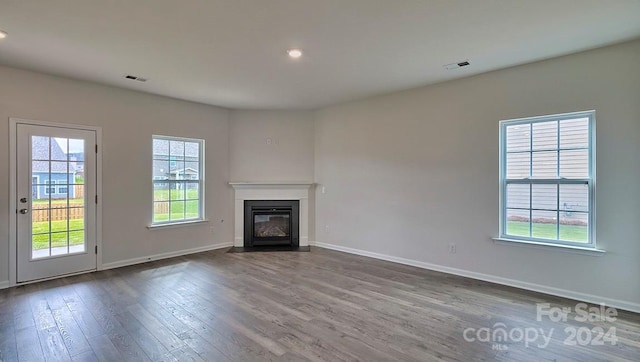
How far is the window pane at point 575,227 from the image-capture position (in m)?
3.37

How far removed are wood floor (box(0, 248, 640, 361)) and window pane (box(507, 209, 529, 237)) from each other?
69cm

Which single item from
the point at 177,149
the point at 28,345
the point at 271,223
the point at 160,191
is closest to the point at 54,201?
the point at 160,191

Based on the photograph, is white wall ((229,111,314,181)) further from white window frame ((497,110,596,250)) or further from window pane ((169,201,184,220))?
white window frame ((497,110,596,250))

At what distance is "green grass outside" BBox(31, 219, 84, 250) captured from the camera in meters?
3.99

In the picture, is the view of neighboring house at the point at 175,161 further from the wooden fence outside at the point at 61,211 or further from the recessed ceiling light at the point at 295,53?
the recessed ceiling light at the point at 295,53

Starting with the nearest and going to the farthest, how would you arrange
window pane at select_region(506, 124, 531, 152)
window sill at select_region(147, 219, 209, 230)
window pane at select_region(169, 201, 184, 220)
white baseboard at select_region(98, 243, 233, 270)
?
window pane at select_region(506, 124, 531, 152), white baseboard at select_region(98, 243, 233, 270), window sill at select_region(147, 219, 209, 230), window pane at select_region(169, 201, 184, 220)

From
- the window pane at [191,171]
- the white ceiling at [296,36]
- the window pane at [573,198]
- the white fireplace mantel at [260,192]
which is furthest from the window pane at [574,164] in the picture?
the window pane at [191,171]

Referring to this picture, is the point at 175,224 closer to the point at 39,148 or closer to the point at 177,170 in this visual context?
the point at 177,170

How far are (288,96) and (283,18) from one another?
246 centimetres

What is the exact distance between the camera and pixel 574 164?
344cm

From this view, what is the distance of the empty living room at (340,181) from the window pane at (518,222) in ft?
0.11

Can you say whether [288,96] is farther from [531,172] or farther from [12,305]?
[12,305]

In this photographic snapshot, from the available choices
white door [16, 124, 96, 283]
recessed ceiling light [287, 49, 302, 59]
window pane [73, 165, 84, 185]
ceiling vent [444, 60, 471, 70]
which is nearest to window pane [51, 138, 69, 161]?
white door [16, 124, 96, 283]

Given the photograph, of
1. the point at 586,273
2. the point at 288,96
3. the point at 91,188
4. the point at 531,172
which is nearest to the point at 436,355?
the point at 586,273
